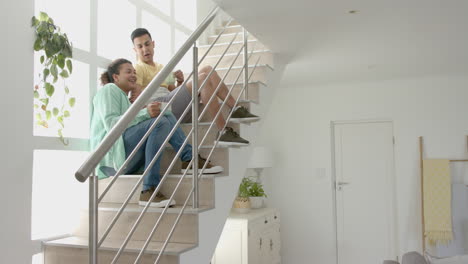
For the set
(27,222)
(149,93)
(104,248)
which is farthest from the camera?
(27,222)

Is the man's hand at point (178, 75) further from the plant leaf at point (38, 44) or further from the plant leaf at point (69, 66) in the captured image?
the plant leaf at point (38, 44)

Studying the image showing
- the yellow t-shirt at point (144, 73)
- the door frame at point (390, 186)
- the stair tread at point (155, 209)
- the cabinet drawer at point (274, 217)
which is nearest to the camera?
the stair tread at point (155, 209)

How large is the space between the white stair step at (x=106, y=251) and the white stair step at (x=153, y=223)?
47 millimetres

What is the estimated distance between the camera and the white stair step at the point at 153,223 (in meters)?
2.13

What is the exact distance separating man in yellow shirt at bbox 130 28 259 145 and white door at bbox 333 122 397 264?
9.83 ft

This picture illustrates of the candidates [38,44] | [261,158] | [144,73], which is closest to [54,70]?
[38,44]

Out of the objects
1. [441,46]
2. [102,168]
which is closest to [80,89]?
[102,168]

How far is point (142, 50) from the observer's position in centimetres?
314

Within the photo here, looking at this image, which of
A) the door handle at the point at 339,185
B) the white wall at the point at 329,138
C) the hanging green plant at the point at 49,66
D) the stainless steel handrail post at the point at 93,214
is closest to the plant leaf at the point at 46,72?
the hanging green plant at the point at 49,66

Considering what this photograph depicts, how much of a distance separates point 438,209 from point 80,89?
407cm

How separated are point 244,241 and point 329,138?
1.96 meters

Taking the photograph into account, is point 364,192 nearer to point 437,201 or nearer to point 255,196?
point 437,201

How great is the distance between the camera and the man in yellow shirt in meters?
2.66

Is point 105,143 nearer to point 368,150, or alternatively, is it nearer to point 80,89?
point 80,89
